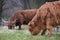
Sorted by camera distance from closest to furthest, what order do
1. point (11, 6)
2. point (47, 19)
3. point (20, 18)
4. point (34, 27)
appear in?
point (47, 19)
point (34, 27)
point (20, 18)
point (11, 6)

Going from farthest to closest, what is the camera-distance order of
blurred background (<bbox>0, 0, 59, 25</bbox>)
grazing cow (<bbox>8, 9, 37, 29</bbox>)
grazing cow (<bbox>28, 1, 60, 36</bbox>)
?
blurred background (<bbox>0, 0, 59, 25</bbox>), grazing cow (<bbox>8, 9, 37, 29</bbox>), grazing cow (<bbox>28, 1, 60, 36</bbox>)

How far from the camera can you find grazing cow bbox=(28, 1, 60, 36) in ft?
35.7

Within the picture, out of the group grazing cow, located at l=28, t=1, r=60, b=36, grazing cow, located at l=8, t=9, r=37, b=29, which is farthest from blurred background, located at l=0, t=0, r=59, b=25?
grazing cow, located at l=28, t=1, r=60, b=36

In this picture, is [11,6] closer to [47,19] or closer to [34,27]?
[34,27]

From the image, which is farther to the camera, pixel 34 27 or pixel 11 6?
pixel 11 6

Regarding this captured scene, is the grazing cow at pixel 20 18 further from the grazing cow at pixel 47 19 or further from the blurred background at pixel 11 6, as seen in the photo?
the grazing cow at pixel 47 19

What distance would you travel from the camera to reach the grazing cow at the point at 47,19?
428 inches

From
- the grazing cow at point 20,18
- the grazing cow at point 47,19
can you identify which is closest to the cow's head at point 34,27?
the grazing cow at point 47,19

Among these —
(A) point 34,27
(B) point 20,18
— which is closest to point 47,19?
(A) point 34,27

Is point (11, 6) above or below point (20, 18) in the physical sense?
above

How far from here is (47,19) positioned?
428 inches

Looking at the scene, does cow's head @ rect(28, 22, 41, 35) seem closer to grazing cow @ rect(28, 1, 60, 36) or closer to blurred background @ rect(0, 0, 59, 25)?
grazing cow @ rect(28, 1, 60, 36)

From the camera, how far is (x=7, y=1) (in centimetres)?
1936

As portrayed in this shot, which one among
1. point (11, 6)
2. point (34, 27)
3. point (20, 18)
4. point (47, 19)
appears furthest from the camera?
point (11, 6)
